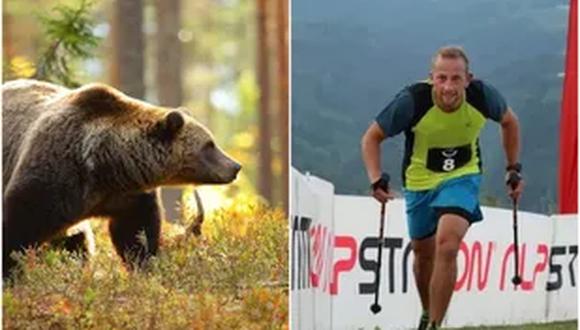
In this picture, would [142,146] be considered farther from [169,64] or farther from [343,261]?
[343,261]

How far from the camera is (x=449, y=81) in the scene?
5633mm

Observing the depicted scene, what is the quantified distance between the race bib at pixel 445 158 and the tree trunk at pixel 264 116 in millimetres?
581

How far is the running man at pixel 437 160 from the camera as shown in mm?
5586

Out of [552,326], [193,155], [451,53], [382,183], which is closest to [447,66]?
[451,53]

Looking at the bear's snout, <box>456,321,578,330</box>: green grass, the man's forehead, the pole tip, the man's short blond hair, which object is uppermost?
the man's short blond hair

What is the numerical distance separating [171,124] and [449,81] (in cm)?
101

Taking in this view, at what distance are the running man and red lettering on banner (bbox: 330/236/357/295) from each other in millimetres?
184

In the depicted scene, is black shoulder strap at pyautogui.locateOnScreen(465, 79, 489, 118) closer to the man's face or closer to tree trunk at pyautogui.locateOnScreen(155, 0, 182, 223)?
the man's face

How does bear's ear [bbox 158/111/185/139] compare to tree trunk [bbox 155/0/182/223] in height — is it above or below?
below

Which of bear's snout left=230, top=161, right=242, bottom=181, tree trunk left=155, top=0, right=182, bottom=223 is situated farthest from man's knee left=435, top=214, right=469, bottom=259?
tree trunk left=155, top=0, right=182, bottom=223

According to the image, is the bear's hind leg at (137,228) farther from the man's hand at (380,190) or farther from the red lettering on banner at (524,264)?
the red lettering on banner at (524,264)

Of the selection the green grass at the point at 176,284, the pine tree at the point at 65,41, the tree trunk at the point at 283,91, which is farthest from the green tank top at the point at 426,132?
the pine tree at the point at 65,41

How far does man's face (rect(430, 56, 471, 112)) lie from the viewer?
5.60 meters

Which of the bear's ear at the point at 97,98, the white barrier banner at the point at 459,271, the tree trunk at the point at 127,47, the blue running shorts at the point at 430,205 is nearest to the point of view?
the bear's ear at the point at 97,98
